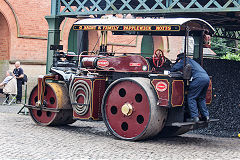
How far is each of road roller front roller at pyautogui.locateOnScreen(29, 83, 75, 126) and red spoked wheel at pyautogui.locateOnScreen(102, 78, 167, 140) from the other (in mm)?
1319

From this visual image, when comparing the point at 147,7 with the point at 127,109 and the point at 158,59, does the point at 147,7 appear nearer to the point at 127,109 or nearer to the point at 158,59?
the point at 158,59

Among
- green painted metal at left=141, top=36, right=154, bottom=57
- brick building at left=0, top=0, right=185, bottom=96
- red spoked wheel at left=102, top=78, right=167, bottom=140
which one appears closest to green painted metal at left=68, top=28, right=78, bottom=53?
brick building at left=0, top=0, right=185, bottom=96

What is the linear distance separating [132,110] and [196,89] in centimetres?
122

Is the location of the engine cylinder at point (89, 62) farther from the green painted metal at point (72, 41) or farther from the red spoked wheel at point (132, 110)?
the green painted metal at point (72, 41)

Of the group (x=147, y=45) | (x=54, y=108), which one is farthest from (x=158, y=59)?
(x=147, y=45)

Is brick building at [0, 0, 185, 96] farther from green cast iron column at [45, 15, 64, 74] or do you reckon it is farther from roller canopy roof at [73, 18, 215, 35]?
roller canopy roof at [73, 18, 215, 35]

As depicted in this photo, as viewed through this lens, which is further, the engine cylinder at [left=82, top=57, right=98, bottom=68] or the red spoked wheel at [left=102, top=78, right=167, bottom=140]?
the engine cylinder at [left=82, top=57, right=98, bottom=68]

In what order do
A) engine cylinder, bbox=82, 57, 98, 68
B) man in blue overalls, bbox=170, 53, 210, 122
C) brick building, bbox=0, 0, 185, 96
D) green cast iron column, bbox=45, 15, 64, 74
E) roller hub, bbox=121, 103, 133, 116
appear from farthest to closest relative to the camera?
brick building, bbox=0, 0, 185, 96
green cast iron column, bbox=45, 15, 64, 74
engine cylinder, bbox=82, 57, 98, 68
roller hub, bbox=121, 103, 133, 116
man in blue overalls, bbox=170, 53, 210, 122

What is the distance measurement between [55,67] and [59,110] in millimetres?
1116

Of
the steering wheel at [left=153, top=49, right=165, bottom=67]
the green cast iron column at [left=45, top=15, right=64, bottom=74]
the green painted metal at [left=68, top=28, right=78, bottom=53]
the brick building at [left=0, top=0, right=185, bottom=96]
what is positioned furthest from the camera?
the green painted metal at [left=68, top=28, right=78, bottom=53]

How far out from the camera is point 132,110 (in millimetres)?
9000

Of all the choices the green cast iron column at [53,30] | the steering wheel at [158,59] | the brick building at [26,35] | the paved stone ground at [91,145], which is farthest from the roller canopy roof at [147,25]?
the brick building at [26,35]

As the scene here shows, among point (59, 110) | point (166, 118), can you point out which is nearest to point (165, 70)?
point (166, 118)

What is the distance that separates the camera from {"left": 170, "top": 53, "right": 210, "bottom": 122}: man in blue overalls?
8.88m
